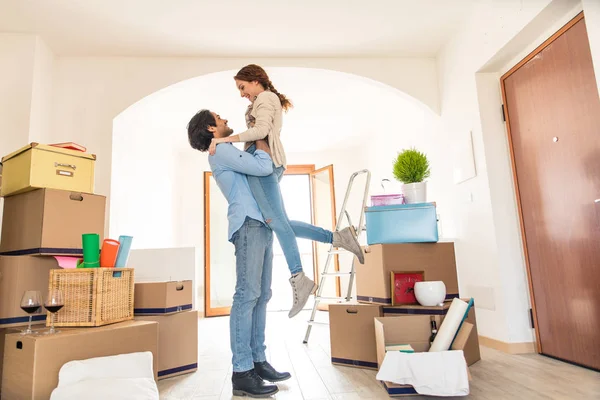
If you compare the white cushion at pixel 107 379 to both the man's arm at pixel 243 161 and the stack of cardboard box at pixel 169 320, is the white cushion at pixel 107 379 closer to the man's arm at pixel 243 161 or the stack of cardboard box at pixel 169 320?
the stack of cardboard box at pixel 169 320

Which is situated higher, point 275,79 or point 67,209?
point 275,79

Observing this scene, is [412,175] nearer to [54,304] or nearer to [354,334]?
[354,334]

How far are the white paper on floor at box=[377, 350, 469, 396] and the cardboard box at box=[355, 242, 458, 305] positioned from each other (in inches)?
26.7

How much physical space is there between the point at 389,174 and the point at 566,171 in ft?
9.53

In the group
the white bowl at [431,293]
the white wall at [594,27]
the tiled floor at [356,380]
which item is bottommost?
the tiled floor at [356,380]

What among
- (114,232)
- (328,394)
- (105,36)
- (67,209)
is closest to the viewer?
(328,394)

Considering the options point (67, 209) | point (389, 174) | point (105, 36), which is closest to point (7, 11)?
point (105, 36)

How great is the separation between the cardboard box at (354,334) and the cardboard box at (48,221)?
152cm

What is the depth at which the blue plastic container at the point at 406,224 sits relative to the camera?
2570 millimetres

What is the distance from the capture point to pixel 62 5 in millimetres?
2807

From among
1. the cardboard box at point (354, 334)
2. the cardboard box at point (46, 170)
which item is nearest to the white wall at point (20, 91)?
the cardboard box at point (46, 170)

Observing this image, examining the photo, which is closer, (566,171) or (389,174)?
(566,171)

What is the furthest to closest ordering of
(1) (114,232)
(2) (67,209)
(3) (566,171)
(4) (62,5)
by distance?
(1) (114,232), (4) (62,5), (3) (566,171), (2) (67,209)

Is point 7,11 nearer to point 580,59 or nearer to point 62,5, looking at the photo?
point 62,5
